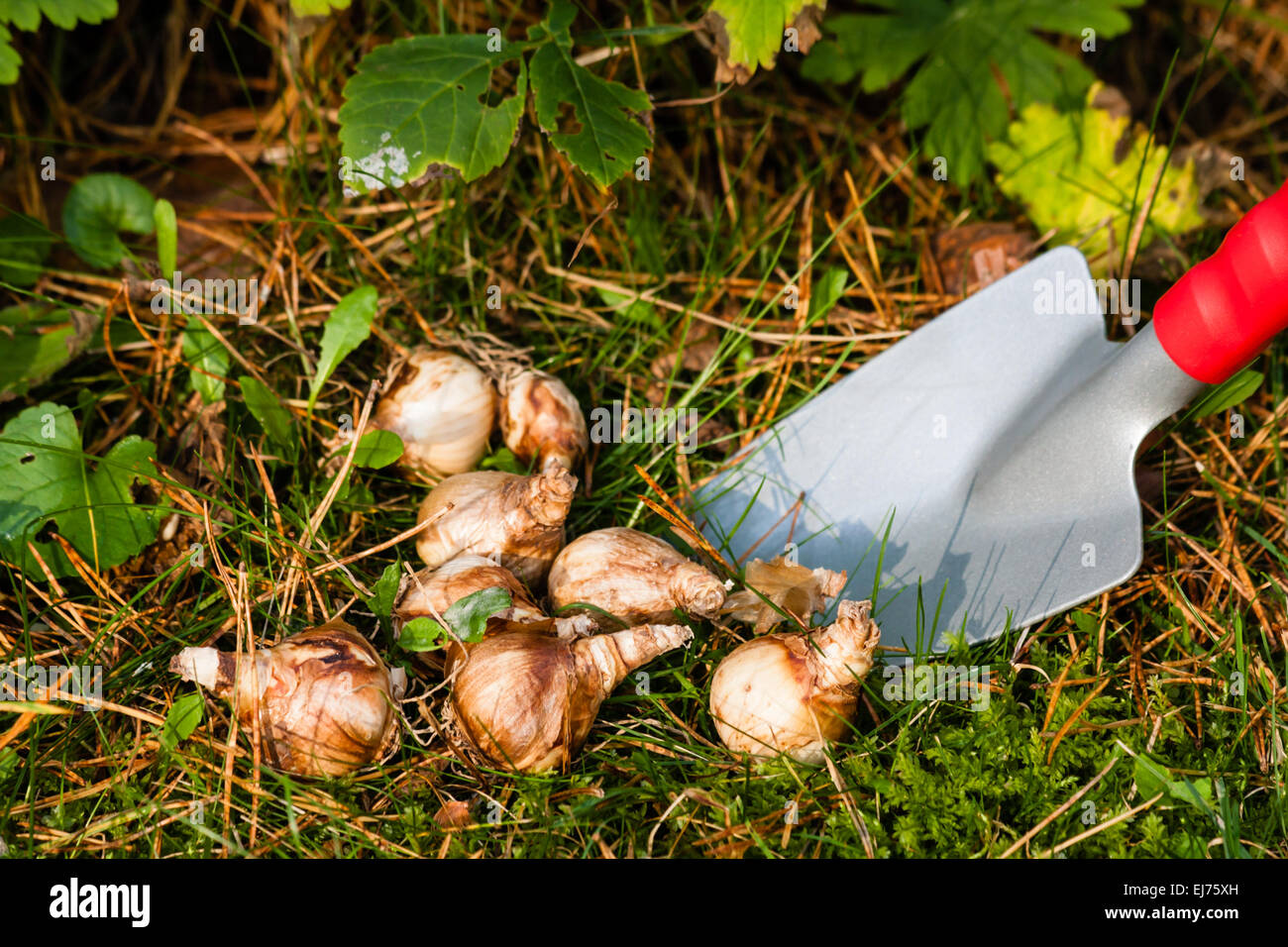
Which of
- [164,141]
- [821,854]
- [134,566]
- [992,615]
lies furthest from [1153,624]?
[164,141]

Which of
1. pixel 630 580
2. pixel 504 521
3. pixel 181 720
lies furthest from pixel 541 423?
pixel 181 720

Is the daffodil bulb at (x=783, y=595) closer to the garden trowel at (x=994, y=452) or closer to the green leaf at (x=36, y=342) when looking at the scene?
the garden trowel at (x=994, y=452)

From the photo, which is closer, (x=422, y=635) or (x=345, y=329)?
(x=422, y=635)

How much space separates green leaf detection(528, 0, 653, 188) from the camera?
2008 mm

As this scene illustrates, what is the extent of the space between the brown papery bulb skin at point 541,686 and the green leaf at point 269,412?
80cm

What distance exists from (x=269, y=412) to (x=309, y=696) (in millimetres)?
771

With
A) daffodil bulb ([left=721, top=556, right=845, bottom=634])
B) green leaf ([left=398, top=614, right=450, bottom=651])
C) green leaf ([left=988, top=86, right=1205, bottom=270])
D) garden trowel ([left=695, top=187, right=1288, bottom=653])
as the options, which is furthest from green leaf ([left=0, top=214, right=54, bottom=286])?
green leaf ([left=988, top=86, right=1205, bottom=270])

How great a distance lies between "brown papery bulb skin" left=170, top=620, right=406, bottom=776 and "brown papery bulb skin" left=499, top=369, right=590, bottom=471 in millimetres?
640

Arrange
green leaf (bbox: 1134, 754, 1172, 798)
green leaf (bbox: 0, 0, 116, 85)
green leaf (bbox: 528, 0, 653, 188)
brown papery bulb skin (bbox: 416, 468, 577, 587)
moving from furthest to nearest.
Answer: green leaf (bbox: 0, 0, 116, 85), green leaf (bbox: 528, 0, 653, 188), brown papery bulb skin (bbox: 416, 468, 577, 587), green leaf (bbox: 1134, 754, 1172, 798)

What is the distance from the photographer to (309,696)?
1653 millimetres

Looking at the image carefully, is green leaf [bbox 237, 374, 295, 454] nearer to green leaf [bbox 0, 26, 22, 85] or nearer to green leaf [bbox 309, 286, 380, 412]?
green leaf [bbox 309, 286, 380, 412]

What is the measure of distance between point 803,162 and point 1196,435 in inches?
49.6

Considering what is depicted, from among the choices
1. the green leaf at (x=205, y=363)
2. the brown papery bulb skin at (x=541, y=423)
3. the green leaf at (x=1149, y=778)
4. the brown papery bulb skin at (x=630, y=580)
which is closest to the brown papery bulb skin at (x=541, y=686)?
the brown papery bulb skin at (x=630, y=580)

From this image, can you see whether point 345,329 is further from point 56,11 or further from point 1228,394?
point 1228,394
